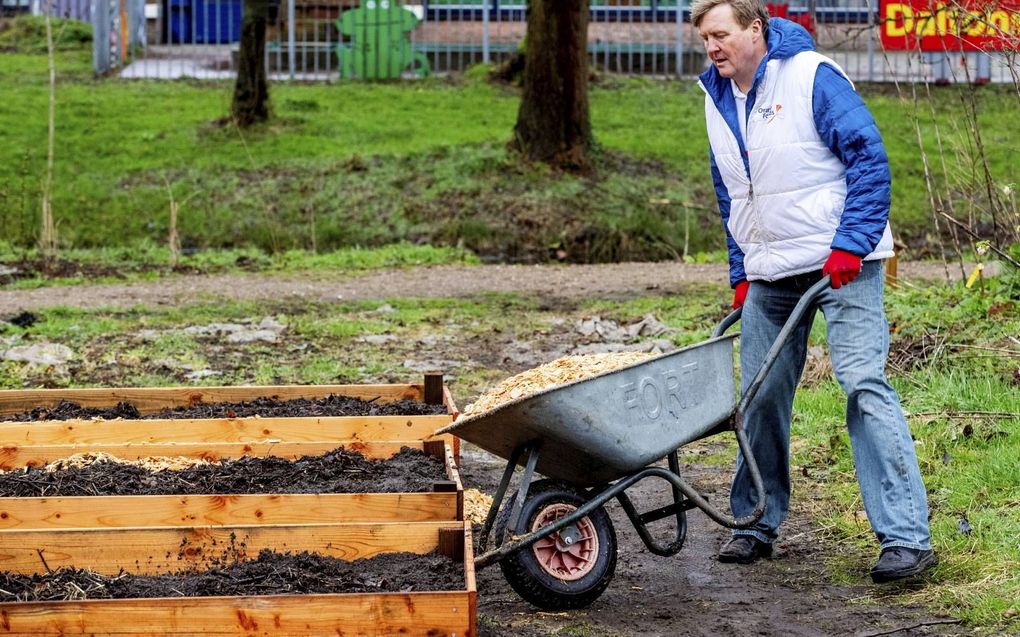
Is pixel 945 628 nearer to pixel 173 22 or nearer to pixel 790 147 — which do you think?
pixel 790 147

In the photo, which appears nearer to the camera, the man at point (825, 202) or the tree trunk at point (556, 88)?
the man at point (825, 202)

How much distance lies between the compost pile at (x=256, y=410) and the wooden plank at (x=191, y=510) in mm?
1416

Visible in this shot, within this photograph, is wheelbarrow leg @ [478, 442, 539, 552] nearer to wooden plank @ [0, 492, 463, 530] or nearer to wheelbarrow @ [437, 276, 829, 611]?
wheelbarrow @ [437, 276, 829, 611]

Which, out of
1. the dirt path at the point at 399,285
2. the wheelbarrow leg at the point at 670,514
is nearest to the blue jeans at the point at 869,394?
the wheelbarrow leg at the point at 670,514

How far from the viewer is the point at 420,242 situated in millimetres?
13062

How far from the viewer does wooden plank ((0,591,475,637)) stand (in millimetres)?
3279

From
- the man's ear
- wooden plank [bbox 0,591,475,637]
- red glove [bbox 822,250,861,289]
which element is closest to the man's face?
the man's ear

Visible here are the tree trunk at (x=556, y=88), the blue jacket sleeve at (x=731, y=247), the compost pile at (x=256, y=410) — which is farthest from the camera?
the tree trunk at (x=556, y=88)

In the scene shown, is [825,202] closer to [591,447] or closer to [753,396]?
[753,396]

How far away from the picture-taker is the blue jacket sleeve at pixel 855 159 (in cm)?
390

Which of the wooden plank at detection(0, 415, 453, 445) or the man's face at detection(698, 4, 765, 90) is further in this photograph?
the wooden plank at detection(0, 415, 453, 445)

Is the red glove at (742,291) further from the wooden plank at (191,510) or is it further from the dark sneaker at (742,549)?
the wooden plank at (191,510)

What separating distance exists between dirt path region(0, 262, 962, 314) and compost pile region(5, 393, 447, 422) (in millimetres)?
3789

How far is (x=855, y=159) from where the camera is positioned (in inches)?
156
